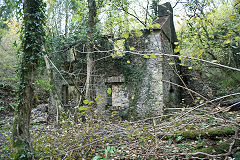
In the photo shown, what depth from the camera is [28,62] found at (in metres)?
4.09

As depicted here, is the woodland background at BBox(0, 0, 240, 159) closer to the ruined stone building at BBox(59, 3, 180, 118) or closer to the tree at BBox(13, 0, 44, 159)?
the tree at BBox(13, 0, 44, 159)

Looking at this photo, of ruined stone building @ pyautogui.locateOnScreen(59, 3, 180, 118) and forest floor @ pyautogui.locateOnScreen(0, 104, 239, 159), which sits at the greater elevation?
ruined stone building @ pyautogui.locateOnScreen(59, 3, 180, 118)

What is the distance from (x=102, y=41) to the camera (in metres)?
9.20

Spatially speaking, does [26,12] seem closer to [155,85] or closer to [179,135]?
[179,135]

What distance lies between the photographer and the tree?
12.8 feet

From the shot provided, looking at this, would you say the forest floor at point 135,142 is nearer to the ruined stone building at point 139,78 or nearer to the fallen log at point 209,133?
the fallen log at point 209,133

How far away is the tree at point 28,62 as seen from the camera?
391 centimetres

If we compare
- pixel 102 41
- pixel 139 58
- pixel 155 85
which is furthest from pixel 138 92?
pixel 102 41

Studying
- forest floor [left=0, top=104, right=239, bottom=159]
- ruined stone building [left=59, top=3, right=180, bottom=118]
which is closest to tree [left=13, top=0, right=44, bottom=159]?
forest floor [left=0, top=104, right=239, bottom=159]

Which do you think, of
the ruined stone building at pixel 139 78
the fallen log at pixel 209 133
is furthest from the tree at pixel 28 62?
the ruined stone building at pixel 139 78

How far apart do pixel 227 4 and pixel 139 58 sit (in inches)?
289

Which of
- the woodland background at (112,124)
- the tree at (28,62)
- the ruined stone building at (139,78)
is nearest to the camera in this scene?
the woodland background at (112,124)

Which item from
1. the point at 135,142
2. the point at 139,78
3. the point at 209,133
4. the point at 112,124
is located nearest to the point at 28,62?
the point at 112,124

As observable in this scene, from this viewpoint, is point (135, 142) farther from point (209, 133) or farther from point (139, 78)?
point (139, 78)
